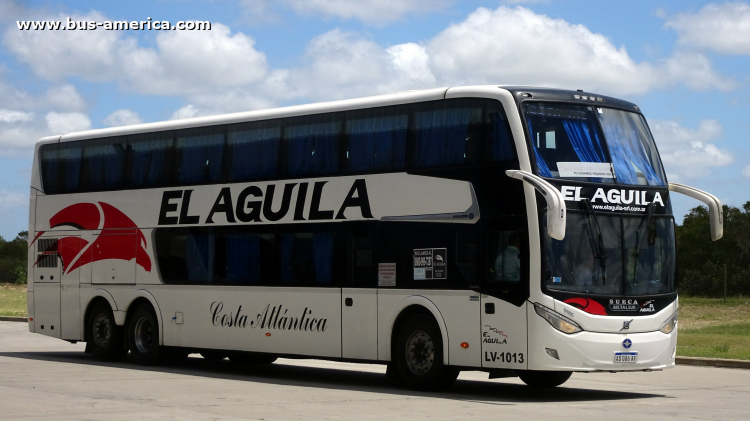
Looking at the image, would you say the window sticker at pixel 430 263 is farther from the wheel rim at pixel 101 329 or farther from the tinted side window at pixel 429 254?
the wheel rim at pixel 101 329

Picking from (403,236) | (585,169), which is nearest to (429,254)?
(403,236)

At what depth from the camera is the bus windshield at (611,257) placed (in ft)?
48.5

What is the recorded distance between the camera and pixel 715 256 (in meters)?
72.2

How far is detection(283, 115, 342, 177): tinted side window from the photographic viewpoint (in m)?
17.8

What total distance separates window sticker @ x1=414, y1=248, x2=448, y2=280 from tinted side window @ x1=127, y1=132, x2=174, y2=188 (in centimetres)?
650

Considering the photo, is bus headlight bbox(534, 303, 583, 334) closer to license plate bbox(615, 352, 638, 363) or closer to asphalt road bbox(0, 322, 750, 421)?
→ license plate bbox(615, 352, 638, 363)

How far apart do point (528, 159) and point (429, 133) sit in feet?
6.36

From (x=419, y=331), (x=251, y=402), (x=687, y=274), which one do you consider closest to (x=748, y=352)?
(x=419, y=331)

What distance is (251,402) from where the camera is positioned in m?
14.1

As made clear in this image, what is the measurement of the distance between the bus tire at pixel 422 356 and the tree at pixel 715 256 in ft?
182

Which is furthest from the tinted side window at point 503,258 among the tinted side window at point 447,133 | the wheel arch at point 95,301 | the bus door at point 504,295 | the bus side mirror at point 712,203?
the wheel arch at point 95,301

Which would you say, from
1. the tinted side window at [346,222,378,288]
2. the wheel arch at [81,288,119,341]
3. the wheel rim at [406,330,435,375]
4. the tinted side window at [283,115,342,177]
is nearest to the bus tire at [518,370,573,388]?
the wheel rim at [406,330,435,375]

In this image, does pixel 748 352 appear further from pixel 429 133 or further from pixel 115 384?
pixel 115 384

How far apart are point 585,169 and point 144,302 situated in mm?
9901
